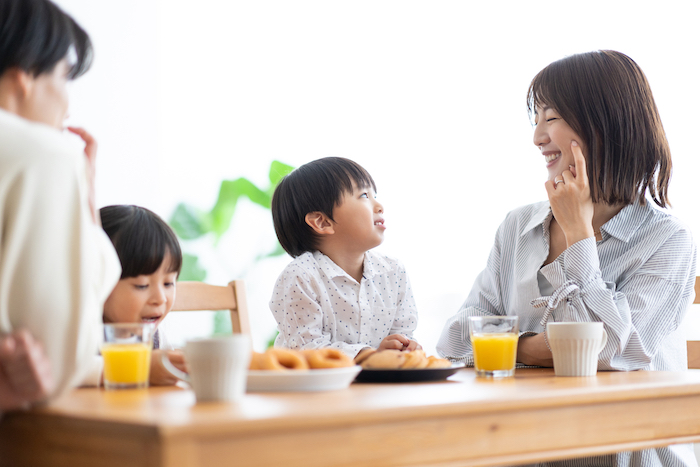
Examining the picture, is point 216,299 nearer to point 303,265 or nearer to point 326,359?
point 303,265

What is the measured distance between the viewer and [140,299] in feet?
4.79

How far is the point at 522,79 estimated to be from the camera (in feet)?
10.4

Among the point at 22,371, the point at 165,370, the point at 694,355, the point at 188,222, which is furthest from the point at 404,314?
the point at 188,222

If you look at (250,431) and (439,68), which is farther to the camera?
(439,68)

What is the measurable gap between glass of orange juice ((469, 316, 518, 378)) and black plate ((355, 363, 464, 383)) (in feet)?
0.30

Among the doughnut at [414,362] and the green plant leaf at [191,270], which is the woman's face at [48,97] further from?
the green plant leaf at [191,270]

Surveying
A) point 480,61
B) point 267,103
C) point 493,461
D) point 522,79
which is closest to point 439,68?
point 480,61

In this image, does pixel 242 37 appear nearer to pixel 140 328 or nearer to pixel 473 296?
pixel 473 296

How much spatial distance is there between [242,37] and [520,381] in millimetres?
2667

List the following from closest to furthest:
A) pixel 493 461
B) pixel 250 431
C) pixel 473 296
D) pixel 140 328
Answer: pixel 250 431 → pixel 493 461 → pixel 140 328 → pixel 473 296

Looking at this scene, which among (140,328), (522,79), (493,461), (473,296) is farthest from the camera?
(522,79)

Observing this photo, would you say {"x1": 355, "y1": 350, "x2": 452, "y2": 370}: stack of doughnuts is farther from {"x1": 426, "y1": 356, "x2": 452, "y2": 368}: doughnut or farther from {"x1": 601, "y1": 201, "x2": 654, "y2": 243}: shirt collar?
{"x1": 601, "y1": 201, "x2": 654, "y2": 243}: shirt collar

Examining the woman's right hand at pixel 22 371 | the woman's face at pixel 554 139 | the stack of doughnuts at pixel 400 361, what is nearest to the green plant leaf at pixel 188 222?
the woman's face at pixel 554 139

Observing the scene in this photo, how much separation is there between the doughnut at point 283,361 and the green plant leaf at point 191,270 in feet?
7.27
